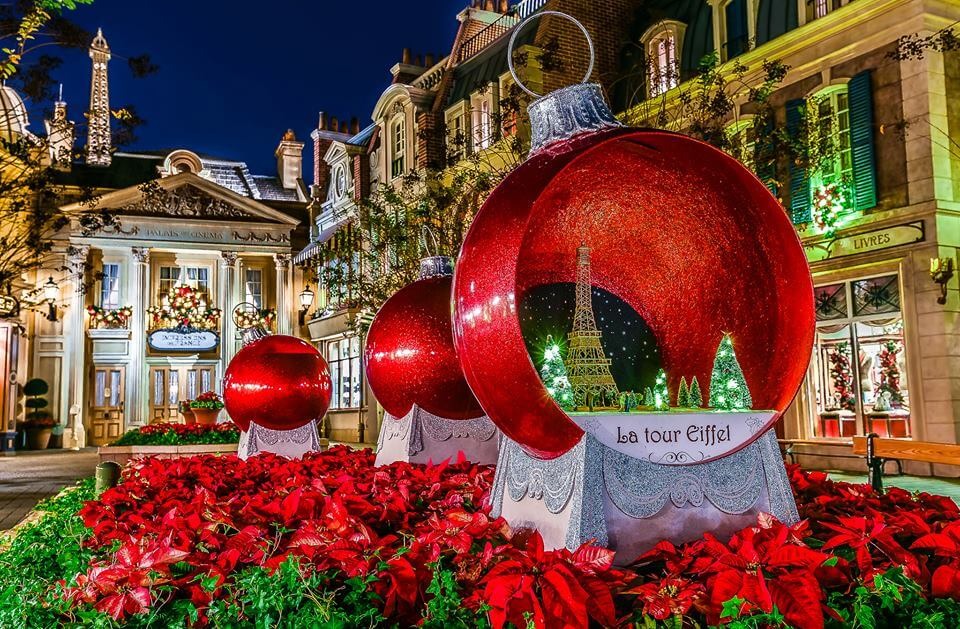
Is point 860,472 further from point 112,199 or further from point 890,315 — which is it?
point 112,199

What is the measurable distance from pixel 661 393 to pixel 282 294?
1419 inches

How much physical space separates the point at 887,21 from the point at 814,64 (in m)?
1.61

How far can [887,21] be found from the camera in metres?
14.6

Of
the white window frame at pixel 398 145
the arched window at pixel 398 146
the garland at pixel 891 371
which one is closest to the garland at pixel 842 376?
the garland at pixel 891 371

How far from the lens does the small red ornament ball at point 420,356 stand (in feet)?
20.8

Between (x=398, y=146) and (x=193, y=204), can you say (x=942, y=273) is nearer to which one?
(x=398, y=146)

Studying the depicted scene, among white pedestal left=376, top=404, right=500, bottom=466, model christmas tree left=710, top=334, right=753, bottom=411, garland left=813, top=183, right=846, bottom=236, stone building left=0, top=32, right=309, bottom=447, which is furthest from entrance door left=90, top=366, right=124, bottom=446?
model christmas tree left=710, top=334, right=753, bottom=411

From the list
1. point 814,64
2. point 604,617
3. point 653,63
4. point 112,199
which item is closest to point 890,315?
point 814,64

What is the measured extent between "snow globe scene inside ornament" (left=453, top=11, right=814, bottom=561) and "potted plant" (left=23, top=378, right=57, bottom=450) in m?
33.0

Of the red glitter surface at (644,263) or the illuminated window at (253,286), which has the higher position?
the illuminated window at (253,286)

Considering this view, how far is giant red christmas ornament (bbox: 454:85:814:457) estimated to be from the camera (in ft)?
10.9

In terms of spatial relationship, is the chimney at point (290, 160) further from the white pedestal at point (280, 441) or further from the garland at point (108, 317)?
the white pedestal at point (280, 441)

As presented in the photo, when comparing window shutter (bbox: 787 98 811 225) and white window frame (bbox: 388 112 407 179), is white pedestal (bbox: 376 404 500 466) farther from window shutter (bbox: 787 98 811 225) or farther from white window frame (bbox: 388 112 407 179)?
white window frame (bbox: 388 112 407 179)

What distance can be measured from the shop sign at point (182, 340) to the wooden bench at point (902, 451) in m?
30.5
